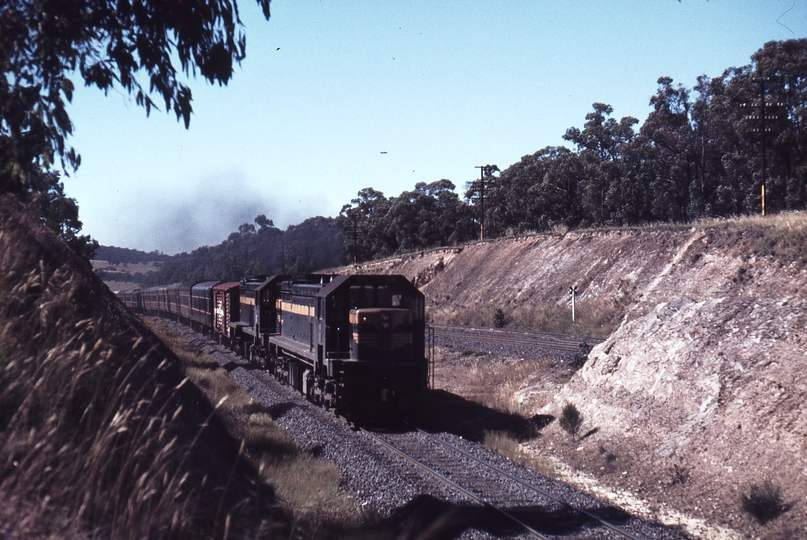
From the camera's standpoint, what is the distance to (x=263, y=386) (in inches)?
816

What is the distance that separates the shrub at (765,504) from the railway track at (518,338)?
14600 millimetres

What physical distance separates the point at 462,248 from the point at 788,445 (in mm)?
51385

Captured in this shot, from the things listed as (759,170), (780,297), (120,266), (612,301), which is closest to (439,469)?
(780,297)

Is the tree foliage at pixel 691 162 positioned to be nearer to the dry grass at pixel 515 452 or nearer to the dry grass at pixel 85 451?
the dry grass at pixel 515 452

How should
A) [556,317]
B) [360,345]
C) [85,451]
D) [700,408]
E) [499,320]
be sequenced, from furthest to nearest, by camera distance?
1. [499,320]
2. [556,317]
3. [360,345]
4. [700,408]
5. [85,451]

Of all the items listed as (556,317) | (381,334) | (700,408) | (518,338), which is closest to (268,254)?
(556,317)

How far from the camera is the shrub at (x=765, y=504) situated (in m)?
9.22

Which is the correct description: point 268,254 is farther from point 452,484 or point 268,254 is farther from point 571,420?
point 452,484

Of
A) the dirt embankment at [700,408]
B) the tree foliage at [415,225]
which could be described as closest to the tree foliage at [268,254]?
the tree foliage at [415,225]

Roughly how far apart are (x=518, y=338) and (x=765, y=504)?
70.0 feet

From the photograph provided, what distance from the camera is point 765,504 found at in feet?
30.3

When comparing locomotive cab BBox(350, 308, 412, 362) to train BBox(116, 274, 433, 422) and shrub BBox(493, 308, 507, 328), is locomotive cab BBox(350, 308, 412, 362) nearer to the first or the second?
train BBox(116, 274, 433, 422)

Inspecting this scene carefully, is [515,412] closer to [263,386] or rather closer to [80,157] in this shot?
[263,386]

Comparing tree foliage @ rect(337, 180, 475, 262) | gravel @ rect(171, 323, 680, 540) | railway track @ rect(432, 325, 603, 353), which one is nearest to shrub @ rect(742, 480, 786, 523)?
gravel @ rect(171, 323, 680, 540)
